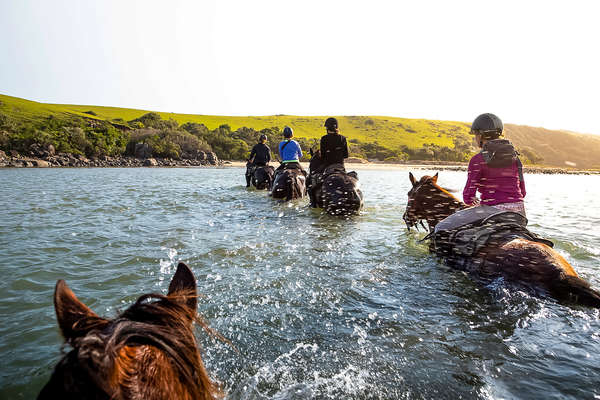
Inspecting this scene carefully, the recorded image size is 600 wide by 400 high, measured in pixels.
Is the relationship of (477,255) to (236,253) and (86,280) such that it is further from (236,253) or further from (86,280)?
(86,280)

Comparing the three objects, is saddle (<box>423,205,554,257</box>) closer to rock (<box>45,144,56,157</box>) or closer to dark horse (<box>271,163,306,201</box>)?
dark horse (<box>271,163,306,201</box>)

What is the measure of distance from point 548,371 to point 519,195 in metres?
3.04

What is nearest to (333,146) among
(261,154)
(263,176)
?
(263,176)

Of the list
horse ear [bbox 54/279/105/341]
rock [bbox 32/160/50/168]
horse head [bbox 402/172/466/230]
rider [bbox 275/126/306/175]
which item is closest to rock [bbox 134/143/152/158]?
rock [bbox 32/160/50/168]

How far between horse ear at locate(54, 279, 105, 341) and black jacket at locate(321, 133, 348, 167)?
30.7 ft

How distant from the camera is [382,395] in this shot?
2.54 meters

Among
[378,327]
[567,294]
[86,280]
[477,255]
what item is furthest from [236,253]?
[567,294]

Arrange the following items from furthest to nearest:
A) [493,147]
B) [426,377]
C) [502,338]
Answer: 1. [493,147]
2. [502,338]
3. [426,377]

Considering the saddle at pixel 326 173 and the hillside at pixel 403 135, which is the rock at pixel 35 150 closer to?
the hillside at pixel 403 135

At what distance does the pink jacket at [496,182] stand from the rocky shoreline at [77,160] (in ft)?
135

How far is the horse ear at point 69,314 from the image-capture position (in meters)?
1.27

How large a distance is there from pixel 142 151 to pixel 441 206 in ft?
154

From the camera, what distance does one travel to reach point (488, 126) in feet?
16.6

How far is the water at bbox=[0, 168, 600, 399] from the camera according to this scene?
8.84 ft
